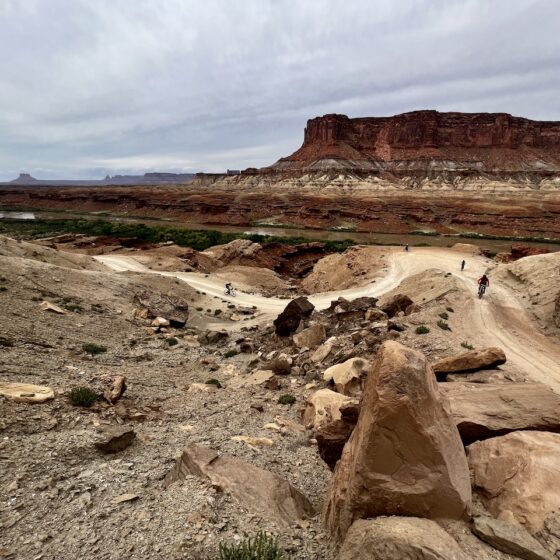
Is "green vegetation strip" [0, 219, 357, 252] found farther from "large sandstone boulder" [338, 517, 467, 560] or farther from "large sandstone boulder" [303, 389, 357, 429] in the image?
"large sandstone boulder" [338, 517, 467, 560]

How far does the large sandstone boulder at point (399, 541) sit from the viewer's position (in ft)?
16.8

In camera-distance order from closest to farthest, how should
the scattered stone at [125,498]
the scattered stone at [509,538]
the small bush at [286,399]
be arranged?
the scattered stone at [509,538] → the scattered stone at [125,498] → the small bush at [286,399]

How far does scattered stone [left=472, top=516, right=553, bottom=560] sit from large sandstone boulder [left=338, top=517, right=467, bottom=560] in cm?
63

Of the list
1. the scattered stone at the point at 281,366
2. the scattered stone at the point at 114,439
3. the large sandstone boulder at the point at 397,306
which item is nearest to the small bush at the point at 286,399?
the scattered stone at the point at 281,366

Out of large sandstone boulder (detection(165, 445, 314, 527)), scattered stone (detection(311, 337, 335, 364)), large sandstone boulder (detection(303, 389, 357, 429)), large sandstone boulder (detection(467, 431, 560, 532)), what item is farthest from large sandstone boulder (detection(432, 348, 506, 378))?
large sandstone boulder (detection(165, 445, 314, 527))

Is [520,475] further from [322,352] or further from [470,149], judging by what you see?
[470,149]

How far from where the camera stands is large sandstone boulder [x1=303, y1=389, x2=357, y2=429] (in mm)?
12031

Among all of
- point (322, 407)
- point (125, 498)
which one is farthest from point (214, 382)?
point (125, 498)

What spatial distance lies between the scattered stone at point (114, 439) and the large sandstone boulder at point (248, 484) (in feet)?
6.78

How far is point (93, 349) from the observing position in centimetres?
1820

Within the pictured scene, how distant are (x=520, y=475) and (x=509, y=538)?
1.80 m

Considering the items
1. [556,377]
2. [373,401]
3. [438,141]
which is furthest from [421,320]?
[438,141]

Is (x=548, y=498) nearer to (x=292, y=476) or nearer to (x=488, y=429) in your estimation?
(x=488, y=429)

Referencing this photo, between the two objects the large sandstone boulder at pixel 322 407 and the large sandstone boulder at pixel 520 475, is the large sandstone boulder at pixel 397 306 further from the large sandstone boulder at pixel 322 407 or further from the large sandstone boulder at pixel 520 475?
the large sandstone boulder at pixel 520 475
